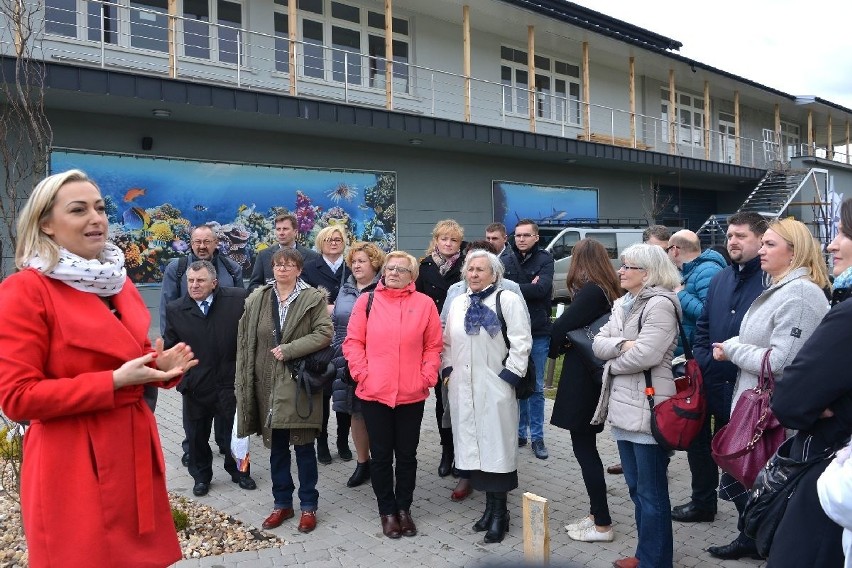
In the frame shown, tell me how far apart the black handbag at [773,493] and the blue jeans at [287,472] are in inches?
119

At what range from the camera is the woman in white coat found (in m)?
4.52

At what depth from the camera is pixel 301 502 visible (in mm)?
4789

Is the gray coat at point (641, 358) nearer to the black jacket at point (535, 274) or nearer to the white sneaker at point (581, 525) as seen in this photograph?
the white sneaker at point (581, 525)

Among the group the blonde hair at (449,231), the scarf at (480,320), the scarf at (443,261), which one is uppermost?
the blonde hair at (449,231)

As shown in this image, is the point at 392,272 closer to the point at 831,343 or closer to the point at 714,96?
the point at 831,343

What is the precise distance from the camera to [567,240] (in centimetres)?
1659

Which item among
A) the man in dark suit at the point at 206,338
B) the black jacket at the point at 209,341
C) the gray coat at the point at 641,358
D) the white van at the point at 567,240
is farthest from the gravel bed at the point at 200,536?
the white van at the point at 567,240

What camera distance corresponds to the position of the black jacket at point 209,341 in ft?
17.3

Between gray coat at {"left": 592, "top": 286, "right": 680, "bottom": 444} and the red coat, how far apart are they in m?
2.58

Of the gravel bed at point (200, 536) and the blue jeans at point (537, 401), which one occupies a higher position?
the blue jeans at point (537, 401)

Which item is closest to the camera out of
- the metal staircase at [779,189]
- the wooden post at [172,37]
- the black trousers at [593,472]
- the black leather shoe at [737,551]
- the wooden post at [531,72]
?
the black leather shoe at [737,551]

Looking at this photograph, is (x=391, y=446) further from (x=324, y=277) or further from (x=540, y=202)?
(x=540, y=202)

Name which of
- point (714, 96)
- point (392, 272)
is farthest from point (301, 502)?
point (714, 96)

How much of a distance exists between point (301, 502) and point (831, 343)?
365 centimetres
